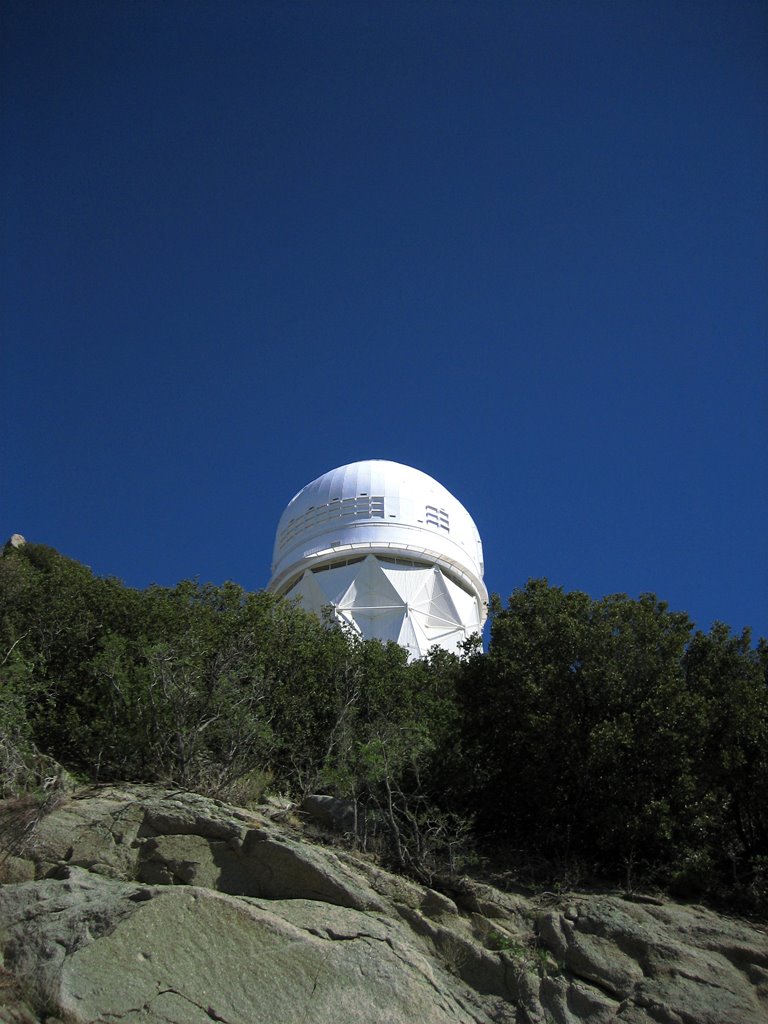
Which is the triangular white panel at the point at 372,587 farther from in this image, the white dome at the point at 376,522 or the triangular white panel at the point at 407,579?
the white dome at the point at 376,522

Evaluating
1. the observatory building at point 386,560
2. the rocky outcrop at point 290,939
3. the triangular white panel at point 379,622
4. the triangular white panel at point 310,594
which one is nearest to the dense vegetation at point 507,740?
the rocky outcrop at point 290,939

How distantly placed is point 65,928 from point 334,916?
312 cm

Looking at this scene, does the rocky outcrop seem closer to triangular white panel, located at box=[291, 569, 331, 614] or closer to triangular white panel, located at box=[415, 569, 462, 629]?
triangular white panel, located at box=[291, 569, 331, 614]

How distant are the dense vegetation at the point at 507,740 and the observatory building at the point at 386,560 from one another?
2016 cm

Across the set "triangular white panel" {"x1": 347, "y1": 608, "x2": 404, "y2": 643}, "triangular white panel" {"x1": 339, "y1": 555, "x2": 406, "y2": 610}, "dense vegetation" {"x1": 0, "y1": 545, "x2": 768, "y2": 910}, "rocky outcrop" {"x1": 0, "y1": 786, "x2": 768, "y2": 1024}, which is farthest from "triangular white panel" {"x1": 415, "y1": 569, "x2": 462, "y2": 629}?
"rocky outcrop" {"x1": 0, "y1": 786, "x2": 768, "y2": 1024}

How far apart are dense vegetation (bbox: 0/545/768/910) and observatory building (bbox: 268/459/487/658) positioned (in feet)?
66.2

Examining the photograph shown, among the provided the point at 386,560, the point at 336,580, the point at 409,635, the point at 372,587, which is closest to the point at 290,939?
the point at 409,635

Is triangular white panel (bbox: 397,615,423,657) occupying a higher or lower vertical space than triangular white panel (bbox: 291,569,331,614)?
lower

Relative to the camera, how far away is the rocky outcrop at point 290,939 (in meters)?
10.3

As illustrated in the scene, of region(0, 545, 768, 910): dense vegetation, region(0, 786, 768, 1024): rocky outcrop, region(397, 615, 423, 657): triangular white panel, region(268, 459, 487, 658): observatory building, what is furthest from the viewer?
region(268, 459, 487, 658): observatory building

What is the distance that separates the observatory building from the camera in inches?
1619

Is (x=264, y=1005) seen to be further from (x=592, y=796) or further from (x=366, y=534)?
(x=366, y=534)

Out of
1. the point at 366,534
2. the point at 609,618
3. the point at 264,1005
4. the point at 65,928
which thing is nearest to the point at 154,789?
the point at 65,928

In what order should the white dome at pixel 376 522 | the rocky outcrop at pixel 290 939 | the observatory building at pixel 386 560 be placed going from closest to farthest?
the rocky outcrop at pixel 290 939
the observatory building at pixel 386 560
the white dome at pixel 376 522
